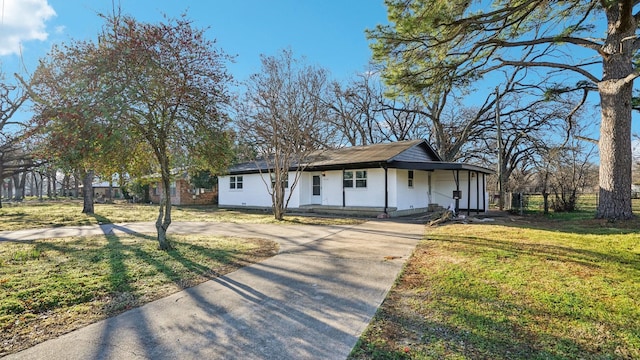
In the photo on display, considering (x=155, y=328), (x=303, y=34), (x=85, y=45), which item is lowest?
(x=155, y=328)

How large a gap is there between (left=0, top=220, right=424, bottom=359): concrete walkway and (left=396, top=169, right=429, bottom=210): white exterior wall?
9.24 meters

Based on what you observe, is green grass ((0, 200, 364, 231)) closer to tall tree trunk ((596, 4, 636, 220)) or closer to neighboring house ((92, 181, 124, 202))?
tall tree trunk ((596, 4, 636, 220))

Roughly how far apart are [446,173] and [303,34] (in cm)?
1107

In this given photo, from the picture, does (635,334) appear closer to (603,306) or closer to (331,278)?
(603,306)

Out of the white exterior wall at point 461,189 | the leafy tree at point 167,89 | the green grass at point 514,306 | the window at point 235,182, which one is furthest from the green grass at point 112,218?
the white exterior wall at point 461,189

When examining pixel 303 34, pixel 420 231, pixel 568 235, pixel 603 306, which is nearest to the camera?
pixel 603 306

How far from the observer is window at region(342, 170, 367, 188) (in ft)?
53.0

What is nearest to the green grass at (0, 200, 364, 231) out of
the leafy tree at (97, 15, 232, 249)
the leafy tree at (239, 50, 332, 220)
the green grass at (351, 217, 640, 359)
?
the leafy tree at (239, 50, 332, 220)

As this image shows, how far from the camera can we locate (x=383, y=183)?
50.6 feet

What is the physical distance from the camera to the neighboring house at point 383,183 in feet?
49.3

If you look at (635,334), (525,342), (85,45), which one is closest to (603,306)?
(635,334)

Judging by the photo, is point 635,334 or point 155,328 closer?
point 635,334

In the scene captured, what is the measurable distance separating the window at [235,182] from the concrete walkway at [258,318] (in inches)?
649

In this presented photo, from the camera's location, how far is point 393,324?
333 cm
